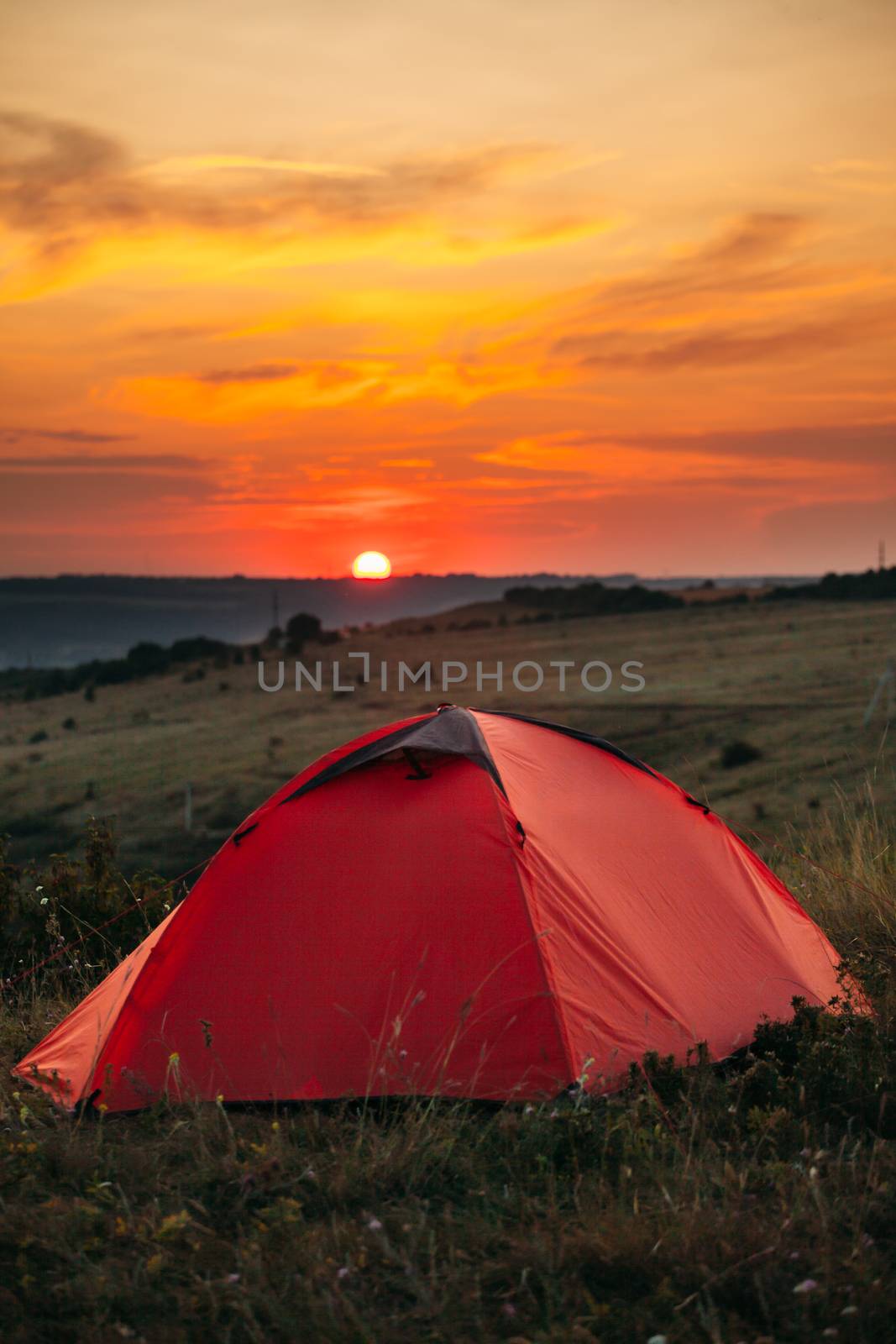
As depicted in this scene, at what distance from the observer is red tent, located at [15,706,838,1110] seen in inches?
232

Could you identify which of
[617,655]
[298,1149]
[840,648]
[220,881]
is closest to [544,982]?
[298,1149]

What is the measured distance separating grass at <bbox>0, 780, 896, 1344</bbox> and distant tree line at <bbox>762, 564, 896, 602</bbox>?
3361 inches

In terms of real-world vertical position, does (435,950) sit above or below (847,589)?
below

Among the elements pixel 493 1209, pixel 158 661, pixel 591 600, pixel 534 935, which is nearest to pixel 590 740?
pixel 534 935

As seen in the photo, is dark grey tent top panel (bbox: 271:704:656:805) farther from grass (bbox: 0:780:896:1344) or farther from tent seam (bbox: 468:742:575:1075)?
grass (bbox: 0:780:896:1344)

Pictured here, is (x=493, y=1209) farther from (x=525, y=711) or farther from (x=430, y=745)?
(x=525, y=711)

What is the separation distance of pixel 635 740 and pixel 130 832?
64.1 feet

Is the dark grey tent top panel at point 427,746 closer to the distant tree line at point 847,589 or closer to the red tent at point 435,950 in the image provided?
the red tent at point 435,950

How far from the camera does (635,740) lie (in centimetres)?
4516

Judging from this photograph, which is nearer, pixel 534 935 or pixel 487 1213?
pixel 487 1213

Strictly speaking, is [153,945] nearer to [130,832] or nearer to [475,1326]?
[475,1326]

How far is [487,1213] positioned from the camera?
16.0 feet

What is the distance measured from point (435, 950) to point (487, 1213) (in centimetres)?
148

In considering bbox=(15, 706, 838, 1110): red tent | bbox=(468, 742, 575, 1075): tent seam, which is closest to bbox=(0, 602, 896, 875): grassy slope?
bbox=(15, 706, 838, 1110): red tent
